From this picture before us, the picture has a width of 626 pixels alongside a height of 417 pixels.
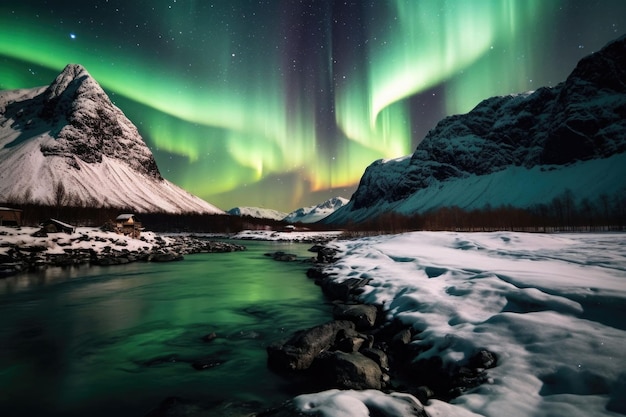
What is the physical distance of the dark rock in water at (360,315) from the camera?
1059cm

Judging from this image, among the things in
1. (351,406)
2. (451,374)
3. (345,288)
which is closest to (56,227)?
(345,288)

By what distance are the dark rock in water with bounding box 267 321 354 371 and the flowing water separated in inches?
15.6

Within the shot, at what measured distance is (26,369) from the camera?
809 centimetres

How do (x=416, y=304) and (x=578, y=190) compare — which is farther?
(x=578, y=190)

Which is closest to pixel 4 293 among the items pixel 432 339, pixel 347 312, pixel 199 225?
pixel 347 312

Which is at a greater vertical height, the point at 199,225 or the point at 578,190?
the point at 578,190

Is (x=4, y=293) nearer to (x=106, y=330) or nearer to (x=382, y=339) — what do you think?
(x=106, y=330)

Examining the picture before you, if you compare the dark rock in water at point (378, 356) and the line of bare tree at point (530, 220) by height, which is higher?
the line of bare tree at point (530, 220)

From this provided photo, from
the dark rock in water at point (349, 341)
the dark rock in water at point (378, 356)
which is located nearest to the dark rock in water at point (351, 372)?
the dark rock in water at point (378, 356)

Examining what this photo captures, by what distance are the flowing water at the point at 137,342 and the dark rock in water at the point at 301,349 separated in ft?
1.30

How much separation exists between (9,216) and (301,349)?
61.2 metres

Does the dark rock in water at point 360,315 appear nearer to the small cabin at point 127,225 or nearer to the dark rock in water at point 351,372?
the dark rock in water at point 351,372

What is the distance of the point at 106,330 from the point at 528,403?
13589 millimetres

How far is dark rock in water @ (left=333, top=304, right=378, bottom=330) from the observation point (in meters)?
10.6
